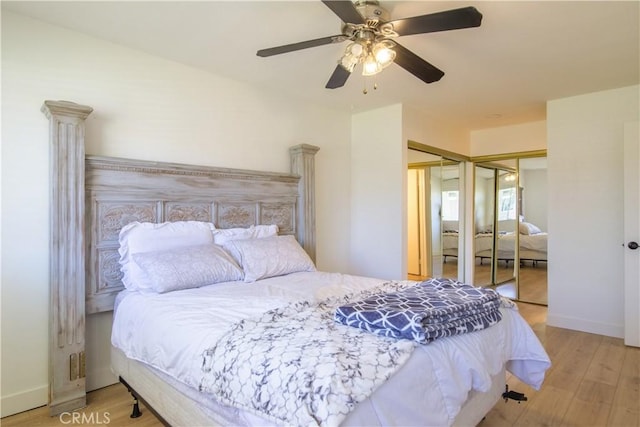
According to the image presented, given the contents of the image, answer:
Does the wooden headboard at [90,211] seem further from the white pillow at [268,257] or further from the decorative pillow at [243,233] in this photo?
the white pillow at [268,257]

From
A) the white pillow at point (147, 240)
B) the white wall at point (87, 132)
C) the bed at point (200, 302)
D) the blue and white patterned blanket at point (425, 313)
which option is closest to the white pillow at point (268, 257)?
the bed at point (200, 302)

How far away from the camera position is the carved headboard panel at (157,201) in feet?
7.70

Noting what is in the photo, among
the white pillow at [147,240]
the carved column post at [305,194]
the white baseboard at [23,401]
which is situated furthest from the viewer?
the carved column post at [305,194]

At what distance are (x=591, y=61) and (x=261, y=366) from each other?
325cm

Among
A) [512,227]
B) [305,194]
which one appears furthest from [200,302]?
[512,227]

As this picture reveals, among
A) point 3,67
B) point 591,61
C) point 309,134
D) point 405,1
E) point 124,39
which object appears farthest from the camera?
point 309,134

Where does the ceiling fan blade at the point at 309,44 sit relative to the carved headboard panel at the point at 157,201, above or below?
above

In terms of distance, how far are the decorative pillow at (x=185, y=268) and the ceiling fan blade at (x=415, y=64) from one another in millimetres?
1752

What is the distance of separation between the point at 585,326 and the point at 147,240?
410 centimetres

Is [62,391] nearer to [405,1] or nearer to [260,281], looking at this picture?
[260,281]

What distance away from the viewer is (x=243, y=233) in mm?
2973

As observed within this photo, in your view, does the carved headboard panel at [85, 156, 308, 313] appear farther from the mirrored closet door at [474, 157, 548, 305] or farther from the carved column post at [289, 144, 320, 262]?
the mirrored closet door at [474, 157, 548, 305]

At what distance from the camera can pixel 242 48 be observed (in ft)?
8.49

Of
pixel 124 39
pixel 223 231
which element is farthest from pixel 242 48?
pixel 223 231
